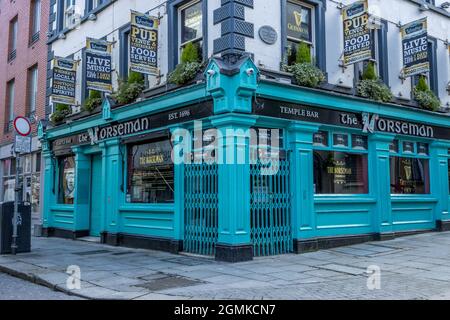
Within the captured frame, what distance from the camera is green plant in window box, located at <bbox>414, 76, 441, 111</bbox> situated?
13.8 m

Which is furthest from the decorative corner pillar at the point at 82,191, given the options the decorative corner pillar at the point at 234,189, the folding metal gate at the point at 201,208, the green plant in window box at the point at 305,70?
the green plant in window box at the point at 305,70

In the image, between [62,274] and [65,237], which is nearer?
[62,274]

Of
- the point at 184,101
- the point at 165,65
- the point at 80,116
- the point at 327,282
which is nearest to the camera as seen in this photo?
the point at 327,282

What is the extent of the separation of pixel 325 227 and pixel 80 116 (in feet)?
28.3

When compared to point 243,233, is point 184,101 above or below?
above

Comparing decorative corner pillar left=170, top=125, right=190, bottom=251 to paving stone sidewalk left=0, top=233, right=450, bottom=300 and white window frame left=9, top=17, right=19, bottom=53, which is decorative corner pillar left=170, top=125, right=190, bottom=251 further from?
white window frame left=9, top=17, right=19, bottom=53

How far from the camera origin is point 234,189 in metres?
9.50

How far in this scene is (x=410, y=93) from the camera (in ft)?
45.6

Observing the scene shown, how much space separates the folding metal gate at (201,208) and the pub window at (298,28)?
3282 mm

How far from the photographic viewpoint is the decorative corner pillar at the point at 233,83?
31.0ft

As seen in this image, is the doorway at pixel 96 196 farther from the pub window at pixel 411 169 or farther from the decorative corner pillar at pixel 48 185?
the pub window at pixel 411 169

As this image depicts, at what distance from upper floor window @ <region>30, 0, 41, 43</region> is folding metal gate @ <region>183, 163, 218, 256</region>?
12.1 m
